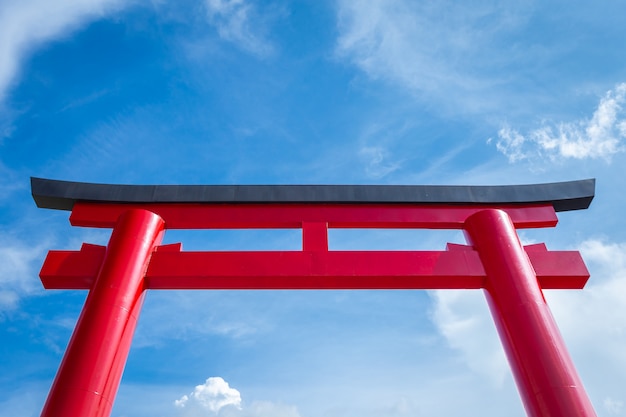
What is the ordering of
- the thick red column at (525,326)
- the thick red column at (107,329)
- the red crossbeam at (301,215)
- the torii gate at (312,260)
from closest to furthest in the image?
the thick red column at (107,329) → the thick red column at (525,326) → the torii gate at (312,260) → the red crossbeam at (301,215)

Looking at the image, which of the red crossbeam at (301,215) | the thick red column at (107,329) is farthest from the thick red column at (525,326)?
the thick red column at (107,329)

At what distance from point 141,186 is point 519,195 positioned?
4292 mm

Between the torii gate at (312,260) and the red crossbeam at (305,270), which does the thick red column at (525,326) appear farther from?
the red crossbeam at (305,270)

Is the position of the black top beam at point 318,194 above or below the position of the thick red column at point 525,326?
above

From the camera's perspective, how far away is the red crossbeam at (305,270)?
458 cm

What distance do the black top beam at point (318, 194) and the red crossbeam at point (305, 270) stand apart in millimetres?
766

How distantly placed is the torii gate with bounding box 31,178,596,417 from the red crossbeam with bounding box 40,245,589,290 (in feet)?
0.03

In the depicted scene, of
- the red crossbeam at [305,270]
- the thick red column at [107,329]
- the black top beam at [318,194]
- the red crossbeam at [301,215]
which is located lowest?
the thick red column at [107,329]

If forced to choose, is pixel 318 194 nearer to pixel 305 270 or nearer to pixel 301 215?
pixel 301 215

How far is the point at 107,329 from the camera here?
3889mm

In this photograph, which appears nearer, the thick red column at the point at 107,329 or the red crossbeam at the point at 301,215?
the thick red column at the point at 107,329

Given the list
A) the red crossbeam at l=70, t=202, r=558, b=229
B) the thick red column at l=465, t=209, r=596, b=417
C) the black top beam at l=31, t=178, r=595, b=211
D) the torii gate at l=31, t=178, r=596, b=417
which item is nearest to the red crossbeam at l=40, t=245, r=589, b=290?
the torii gate at l=31, t=178, r=596, b=417

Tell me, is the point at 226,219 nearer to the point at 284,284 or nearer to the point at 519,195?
the point at 284,284

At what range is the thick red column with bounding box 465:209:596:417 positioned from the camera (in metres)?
3.65
